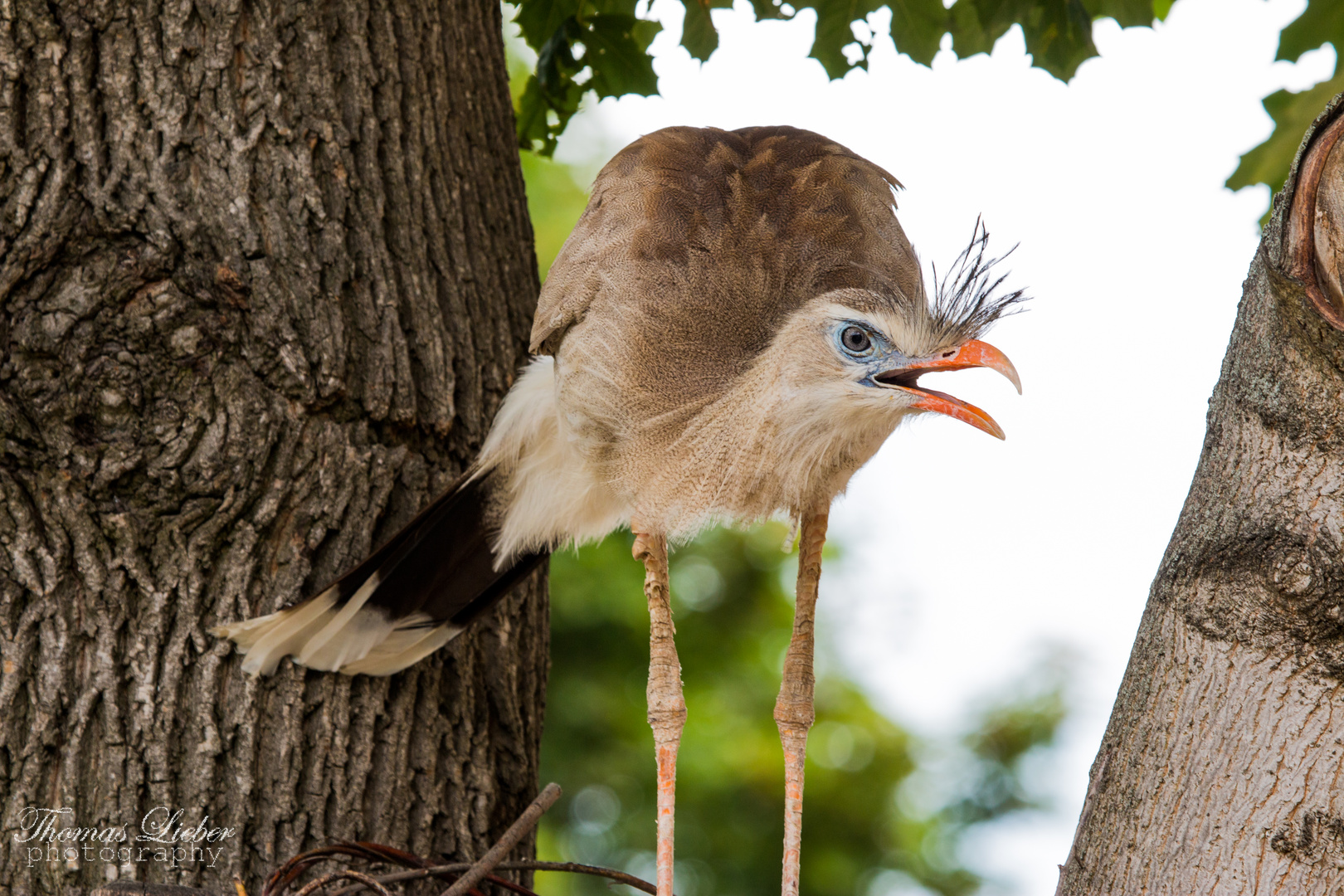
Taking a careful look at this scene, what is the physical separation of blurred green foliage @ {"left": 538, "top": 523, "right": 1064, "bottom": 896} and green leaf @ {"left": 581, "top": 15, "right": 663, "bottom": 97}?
3.66 m

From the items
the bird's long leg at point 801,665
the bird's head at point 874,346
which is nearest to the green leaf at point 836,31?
the bird's head at point 874,346

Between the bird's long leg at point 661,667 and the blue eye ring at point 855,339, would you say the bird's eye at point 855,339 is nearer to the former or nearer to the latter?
the blue eye ring at point 855,339

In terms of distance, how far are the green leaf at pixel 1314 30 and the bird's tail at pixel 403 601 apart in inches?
84.6

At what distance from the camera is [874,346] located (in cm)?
227

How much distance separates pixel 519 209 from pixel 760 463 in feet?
3.40

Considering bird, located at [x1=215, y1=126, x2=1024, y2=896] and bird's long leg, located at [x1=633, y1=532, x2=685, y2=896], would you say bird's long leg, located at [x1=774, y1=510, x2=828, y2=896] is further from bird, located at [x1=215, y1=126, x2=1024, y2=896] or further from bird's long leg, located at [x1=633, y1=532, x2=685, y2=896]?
bird's long leg, located at [x1=633, y1=532, x2=685, y2=896]

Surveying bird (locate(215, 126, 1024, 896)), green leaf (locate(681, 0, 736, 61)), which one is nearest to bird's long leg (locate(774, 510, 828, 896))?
bird (locate(215, 126, 1024, 896))

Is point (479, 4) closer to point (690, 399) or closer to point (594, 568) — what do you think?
point (690, 399)

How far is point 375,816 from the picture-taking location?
2342 mm

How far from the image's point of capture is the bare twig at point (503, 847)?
1931mm

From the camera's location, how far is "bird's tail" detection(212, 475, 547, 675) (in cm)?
227

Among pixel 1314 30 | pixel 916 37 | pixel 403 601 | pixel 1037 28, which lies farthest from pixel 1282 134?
pixel 403 601

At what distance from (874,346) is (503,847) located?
45.8 inches

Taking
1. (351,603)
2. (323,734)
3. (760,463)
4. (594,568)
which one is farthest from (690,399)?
(594,568)
